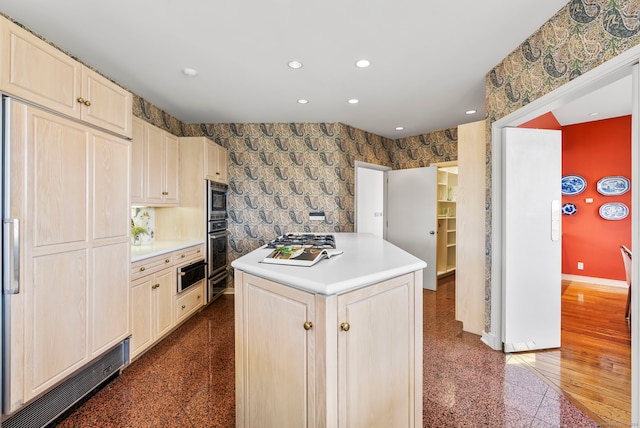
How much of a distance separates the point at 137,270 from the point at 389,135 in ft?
13.7

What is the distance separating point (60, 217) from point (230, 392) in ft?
4.94

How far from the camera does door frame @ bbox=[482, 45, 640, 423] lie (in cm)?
133

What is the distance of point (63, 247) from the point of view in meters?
1.67

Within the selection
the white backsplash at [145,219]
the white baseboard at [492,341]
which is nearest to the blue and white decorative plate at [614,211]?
the white baseboard at [492,341]

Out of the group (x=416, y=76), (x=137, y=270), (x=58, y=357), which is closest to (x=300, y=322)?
(x=58, y=357)

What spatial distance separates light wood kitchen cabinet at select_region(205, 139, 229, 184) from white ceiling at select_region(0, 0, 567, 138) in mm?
535

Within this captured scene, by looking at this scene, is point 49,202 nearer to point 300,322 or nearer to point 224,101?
point 300,322

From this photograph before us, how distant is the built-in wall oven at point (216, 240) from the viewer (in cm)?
359

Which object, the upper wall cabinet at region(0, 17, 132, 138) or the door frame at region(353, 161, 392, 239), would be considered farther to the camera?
the door frame at region(353, 161, 392, 239)

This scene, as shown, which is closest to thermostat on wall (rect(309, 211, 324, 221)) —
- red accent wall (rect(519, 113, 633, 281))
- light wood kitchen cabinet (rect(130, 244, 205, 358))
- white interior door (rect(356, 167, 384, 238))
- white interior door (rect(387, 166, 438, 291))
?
white interior door (rect(356, 167, 384, 238))

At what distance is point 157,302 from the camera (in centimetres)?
256

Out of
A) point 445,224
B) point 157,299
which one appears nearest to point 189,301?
point 157,299

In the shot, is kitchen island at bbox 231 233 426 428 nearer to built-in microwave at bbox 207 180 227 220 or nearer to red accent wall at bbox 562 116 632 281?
built-in microwave at bbox 207 180 227 220

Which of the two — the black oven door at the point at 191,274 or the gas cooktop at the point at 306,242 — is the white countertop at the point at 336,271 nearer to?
the gas cooktop at the point at 306,242
